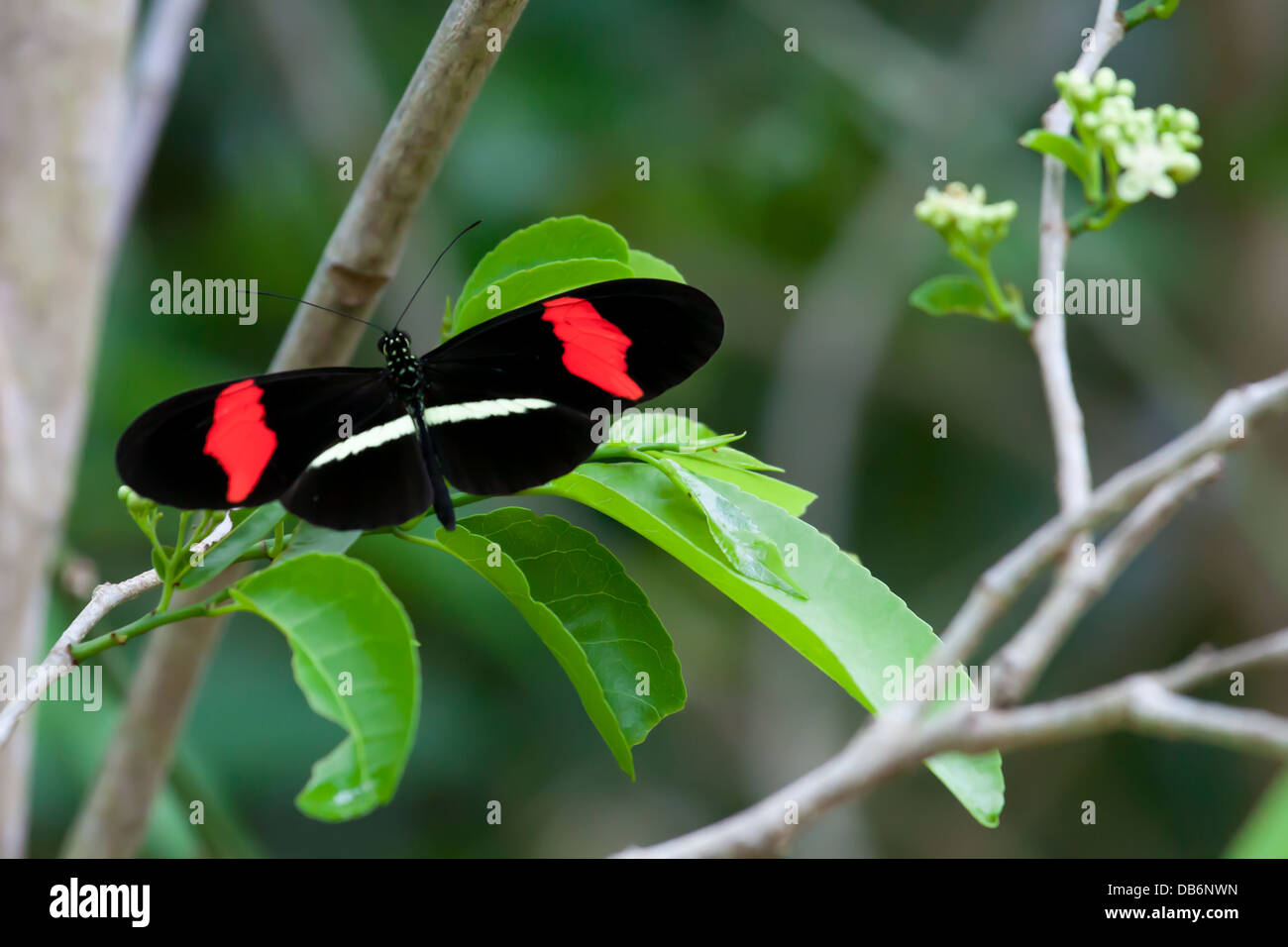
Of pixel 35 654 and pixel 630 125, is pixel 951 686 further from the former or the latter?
pixel 630 125

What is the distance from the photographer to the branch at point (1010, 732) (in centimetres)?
40

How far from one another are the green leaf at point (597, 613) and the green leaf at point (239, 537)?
0.48ft

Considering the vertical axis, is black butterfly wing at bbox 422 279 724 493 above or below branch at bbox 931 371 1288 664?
above

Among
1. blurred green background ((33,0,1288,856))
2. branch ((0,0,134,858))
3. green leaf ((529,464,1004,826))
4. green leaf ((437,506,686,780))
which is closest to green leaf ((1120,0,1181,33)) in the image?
green leaf ((529,464,1004,826))

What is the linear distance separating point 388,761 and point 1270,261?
349 centimetres

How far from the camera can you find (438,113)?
951 mm

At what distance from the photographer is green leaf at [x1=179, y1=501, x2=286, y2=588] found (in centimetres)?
86

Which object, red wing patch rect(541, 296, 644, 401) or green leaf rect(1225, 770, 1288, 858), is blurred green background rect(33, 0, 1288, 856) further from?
green leaf rect(1225, 770, 1288, 858)

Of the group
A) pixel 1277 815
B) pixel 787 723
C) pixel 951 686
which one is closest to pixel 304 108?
pixel 787 723

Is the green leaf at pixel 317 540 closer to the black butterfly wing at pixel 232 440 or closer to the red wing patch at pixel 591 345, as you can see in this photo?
the black butterfly wing at pixel 232 440

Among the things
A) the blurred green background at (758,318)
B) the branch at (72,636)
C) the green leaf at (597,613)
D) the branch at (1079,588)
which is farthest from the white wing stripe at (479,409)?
the blurred green background at (758,318)

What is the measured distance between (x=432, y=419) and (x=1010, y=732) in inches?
30.3

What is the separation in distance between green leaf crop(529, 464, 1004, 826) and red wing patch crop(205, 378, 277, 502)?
0.76 feet

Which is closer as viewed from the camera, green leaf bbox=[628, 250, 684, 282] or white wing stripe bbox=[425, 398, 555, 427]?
white wing stripe bbox=[425, 398, 555, 427]
